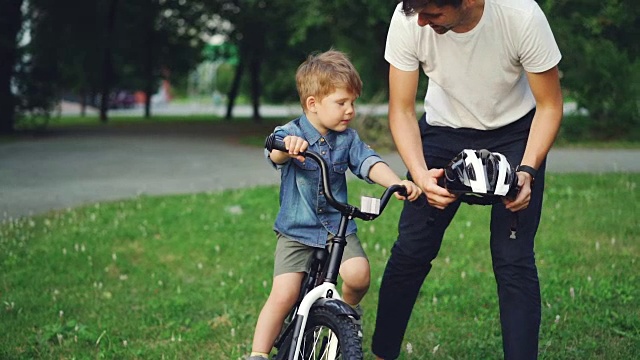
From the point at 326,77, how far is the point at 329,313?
96 centimetres

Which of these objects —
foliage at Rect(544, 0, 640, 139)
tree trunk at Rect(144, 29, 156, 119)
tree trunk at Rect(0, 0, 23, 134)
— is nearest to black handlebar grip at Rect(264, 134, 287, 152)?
foliage at Rect(544, 0, 640, 139)

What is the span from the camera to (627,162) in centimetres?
1392

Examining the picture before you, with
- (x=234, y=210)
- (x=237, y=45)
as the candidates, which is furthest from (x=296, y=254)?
(x=237, y=45)

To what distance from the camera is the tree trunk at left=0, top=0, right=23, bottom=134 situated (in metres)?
20.2

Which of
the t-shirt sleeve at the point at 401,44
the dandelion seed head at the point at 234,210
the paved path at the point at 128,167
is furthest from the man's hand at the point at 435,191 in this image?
the paved path at the point at 128,167

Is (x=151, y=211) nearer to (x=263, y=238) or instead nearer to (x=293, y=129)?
(x=263, y=238)

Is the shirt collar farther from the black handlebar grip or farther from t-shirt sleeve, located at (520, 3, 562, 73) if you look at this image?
t-shirt sleeve, located at (520, 3, 562, 73)

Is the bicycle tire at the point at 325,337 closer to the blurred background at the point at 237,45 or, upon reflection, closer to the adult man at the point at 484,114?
the adult man at the point at 484,114

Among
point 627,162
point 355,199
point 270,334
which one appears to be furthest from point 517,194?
point 627,162

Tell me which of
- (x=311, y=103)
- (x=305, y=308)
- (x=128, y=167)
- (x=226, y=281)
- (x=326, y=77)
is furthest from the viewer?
(x=128, y=167)

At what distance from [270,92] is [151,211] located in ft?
151

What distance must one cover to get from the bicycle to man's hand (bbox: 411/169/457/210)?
264 mm

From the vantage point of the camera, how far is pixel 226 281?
6727 millimetres

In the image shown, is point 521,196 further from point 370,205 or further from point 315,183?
point 315,183
